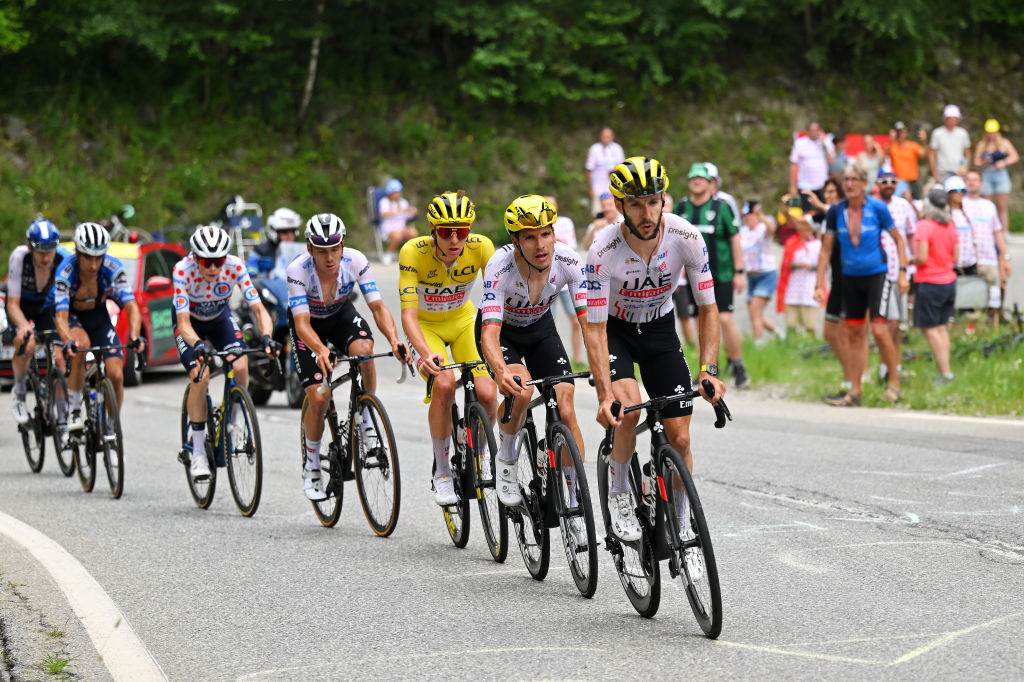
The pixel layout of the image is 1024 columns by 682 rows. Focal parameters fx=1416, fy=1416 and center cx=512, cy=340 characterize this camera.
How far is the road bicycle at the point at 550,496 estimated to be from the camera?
21.8 ft

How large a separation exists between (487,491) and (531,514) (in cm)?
65

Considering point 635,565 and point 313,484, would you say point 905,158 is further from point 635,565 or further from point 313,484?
point 635,565

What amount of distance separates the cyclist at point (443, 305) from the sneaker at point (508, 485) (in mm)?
300

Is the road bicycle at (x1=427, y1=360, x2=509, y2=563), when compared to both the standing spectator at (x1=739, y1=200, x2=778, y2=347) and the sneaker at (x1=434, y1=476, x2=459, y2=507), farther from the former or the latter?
the standing spectator at (x1=739, y1=200, x2=778, y2=347)

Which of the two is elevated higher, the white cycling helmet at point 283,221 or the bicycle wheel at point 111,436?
the white cycling helmet at point 283,221

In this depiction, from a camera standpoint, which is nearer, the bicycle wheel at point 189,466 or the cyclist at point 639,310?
the cyclist at point 639,310

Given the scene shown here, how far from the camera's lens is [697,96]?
34844 millimetres

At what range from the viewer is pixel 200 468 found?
9719 mm

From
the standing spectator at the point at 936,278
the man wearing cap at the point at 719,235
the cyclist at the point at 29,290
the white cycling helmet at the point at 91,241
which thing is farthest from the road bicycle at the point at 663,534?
the man wearing cap at the point at 719,235

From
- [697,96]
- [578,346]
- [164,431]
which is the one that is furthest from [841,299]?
[697,96]

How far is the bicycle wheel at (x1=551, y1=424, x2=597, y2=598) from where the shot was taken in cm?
657

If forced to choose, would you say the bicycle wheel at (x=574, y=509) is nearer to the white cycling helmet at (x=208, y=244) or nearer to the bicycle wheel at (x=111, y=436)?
the white cycling helmet at (x=208, y=244)

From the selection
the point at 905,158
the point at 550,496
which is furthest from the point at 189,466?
the point at 905,158

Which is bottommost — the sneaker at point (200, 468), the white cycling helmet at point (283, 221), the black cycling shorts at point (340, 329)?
the sneaker at point (200, 468)
